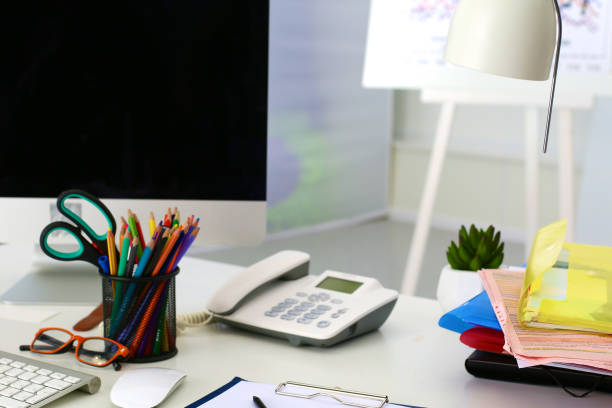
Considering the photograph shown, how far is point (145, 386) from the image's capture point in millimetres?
652

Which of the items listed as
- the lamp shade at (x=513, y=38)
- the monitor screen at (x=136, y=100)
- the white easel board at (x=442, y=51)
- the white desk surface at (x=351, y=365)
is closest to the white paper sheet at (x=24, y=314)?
the white desk surface at (x=351, y=365)

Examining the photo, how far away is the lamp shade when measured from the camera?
0.73m

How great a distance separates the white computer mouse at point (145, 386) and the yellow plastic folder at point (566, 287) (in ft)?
1.14

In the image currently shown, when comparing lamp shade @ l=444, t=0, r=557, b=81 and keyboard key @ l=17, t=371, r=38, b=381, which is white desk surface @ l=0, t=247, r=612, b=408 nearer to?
keyboard key @ l=17, t=371, r=38, b=381

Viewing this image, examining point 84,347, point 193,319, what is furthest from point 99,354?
point 193,319

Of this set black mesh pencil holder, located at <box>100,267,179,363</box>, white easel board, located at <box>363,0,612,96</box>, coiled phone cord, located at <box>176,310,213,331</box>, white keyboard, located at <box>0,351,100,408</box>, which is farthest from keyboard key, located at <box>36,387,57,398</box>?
white easel board, located at <box>363,0,612,96</box>

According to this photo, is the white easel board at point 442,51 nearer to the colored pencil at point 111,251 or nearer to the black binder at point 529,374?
the black binder at point 529,374

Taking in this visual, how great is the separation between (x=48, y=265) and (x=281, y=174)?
2.52 metres

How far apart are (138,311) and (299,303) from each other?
0.69 feet

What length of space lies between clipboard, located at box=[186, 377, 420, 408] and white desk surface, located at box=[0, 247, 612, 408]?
0.03 meters

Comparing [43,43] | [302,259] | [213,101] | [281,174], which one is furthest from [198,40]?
[281,174]

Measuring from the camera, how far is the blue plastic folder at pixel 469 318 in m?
0.73

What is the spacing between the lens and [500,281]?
32.7 inches

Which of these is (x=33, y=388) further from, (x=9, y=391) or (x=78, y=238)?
(x=78, y=238)
